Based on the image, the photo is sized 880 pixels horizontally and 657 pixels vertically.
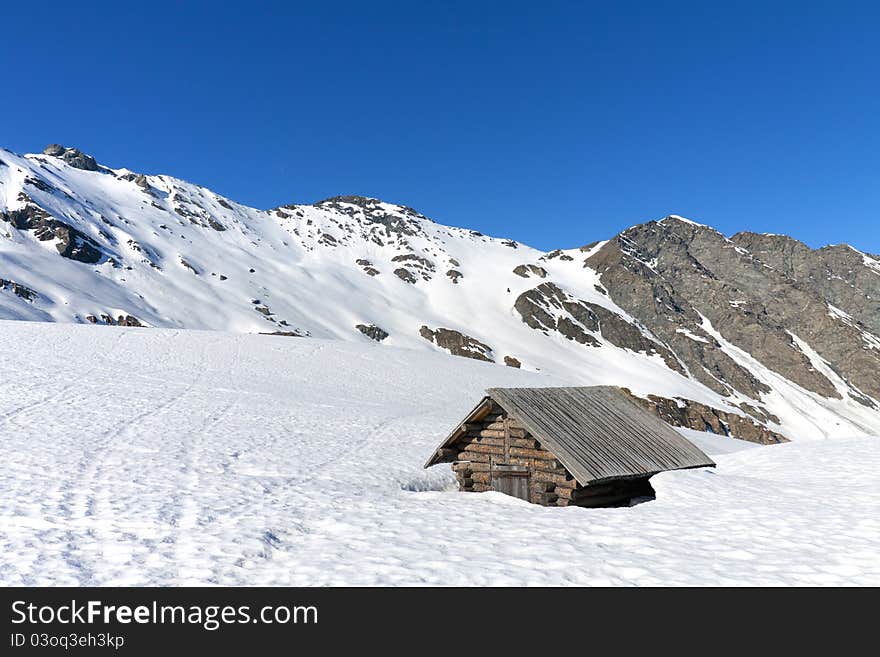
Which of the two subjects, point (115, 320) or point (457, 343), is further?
point (457, 343)

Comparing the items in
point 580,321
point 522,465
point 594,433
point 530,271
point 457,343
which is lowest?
point 522,465

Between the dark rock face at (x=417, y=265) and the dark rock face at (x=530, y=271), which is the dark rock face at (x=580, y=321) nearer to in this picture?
the dark rock face at (x=530, y=271)

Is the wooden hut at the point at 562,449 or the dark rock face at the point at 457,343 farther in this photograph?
the dark rock face at the point at 457,343

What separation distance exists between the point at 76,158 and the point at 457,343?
14595 centimetres

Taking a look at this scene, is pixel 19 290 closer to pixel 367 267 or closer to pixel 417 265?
pixel 367 267

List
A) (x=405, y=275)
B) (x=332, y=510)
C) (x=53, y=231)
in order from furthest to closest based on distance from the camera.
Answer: (x=405, y=275) < (x=53, y=231) < (x=332, y=510)

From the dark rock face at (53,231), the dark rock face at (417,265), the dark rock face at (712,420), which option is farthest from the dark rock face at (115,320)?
the dark rock face at (417,265)

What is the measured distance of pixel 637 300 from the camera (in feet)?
564

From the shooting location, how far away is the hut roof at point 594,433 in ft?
48.8

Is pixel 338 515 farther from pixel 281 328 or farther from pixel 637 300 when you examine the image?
pixel 637 300

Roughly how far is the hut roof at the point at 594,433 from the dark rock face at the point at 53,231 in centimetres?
12294

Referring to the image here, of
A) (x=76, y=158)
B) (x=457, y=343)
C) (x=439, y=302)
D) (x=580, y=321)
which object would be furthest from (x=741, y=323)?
(x=76, y=158)

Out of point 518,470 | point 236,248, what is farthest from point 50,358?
point 236,248

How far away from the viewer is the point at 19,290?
294 feet
